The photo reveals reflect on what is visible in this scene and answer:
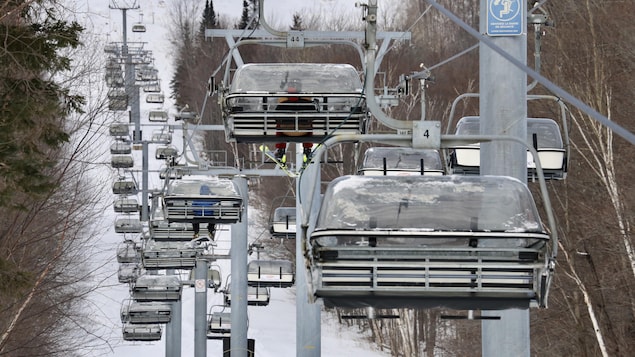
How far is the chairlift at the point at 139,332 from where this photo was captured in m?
41.9

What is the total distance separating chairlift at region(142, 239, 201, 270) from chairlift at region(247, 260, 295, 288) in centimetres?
250

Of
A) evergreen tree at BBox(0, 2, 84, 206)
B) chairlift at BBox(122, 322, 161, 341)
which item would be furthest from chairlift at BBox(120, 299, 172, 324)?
evergreen tree at BBox(0, 2, 84, 206)

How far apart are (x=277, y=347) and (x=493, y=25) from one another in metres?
41.6

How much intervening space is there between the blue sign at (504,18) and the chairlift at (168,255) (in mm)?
24591

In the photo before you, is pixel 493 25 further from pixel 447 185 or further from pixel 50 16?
pixel 50 16

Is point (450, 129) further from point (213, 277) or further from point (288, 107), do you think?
point (213, 277)

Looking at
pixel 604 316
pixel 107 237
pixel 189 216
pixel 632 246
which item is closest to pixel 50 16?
pixel 189 216

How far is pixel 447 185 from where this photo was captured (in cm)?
809

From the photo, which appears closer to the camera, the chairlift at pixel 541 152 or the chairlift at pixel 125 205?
the chairlift at pixel 541 152

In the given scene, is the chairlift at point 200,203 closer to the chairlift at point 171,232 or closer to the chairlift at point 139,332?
the chairlift at point 171,232

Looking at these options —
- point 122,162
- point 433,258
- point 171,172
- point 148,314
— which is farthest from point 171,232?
point 122,162

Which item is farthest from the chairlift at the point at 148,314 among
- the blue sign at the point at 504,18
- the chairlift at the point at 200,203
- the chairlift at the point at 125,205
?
the blue sign at the point at 504,18

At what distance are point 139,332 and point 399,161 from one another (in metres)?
27.3

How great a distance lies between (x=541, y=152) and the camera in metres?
13.3
